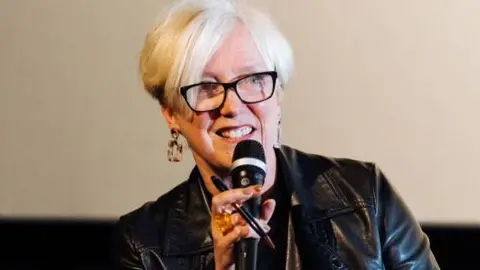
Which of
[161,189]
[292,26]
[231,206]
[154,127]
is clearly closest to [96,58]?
[154,127]

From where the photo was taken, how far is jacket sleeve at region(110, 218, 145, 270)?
141 centimetres

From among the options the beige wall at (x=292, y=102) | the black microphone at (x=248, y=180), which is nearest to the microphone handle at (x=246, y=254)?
the black microphone at (x=248, y=180)

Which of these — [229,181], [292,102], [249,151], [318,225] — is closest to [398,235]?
[318,225]

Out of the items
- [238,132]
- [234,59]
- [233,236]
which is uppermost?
[234,59]

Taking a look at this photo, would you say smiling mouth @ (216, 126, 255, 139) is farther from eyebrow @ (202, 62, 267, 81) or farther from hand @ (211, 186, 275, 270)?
hand @ (211, 186, 275, 270)

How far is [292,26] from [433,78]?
33 centimetres

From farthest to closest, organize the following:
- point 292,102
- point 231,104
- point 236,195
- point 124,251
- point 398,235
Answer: point 292,102
point 124,251
point 398,235
point 231,104
point 236,195

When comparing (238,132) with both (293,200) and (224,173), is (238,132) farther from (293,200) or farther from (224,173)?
(293,200)

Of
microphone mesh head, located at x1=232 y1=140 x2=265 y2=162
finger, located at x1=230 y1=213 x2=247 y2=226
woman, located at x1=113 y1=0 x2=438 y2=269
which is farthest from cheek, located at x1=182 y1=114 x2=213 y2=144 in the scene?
finger, located at x1=230 y1=213 x2=247 y2=226

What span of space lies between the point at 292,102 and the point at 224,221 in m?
0.82

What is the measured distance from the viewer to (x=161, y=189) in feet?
6.18

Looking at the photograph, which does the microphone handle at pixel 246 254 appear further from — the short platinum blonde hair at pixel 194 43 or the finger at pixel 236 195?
the short platinum blonde hair at pixel 194 43

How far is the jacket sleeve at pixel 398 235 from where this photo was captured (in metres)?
1.30

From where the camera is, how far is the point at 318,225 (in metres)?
1.34
